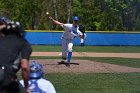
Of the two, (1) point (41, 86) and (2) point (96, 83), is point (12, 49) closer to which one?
(1) point (41, 86)

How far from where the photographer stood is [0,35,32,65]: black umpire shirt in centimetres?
486

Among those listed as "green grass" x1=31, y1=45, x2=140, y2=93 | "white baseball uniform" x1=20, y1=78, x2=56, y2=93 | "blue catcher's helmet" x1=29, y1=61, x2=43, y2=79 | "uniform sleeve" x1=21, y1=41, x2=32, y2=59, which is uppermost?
"uniform sleeve" x1=21, y1=41, x2=32, y2=59

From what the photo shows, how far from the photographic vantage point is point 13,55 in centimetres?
487

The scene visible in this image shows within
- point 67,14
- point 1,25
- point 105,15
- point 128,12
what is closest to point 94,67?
point 1,25

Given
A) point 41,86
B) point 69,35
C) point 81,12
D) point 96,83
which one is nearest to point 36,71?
point 41,86

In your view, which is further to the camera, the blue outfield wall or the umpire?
the blue outfield wall

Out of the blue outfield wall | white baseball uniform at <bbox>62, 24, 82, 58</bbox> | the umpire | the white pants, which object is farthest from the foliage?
the umpire

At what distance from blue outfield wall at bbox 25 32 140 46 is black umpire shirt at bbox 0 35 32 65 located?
107 ft

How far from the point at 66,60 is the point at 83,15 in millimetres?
36545

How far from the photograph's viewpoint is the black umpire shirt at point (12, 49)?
486cm

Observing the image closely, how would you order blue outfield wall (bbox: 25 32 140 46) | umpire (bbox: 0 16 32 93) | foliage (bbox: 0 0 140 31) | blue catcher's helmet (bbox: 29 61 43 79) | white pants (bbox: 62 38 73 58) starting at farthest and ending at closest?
foliage (bbox: 0 0 140 31), blue outfield wall (bbox: 25 32 140 46), white pants (bbox: 62 38 73 58), blue catcher's helmet (bbox: 29 61 43 79), umpire (bbox: 0 16 32 93)

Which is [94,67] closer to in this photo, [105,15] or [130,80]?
[130,80]

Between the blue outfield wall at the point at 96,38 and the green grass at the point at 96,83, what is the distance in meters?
23.5

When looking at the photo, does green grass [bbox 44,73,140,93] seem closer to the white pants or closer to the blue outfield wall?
the white pants
